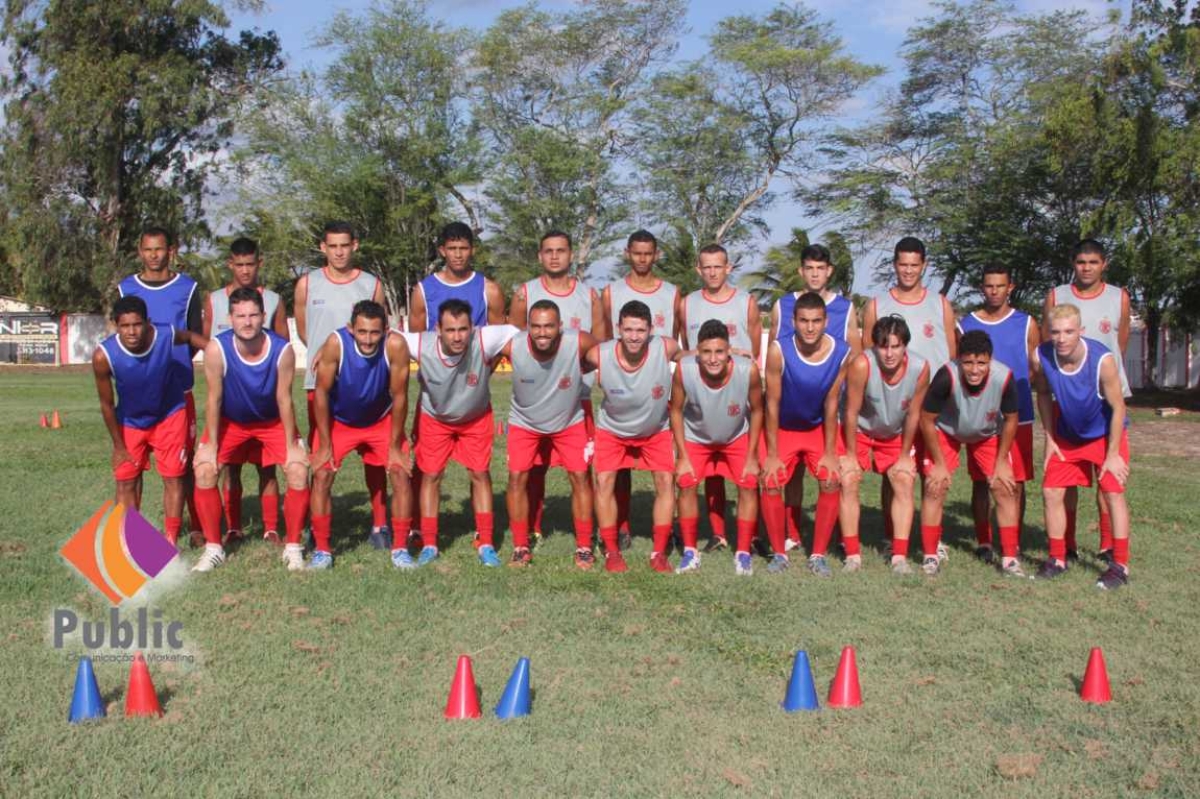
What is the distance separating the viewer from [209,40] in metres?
46.8

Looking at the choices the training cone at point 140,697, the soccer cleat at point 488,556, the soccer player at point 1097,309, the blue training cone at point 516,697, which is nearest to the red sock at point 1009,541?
the soccer player at point 1097,309

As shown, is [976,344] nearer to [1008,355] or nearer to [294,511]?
[1008,355]

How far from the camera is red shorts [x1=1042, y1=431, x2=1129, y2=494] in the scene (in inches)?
302

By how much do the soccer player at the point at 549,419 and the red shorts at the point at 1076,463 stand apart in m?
3.28

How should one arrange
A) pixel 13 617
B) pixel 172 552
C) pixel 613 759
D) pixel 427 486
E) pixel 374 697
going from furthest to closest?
pixel 427 486 < pixel 172 552 < pixel 13 617 < pixel 374 697 < pixel 613 759

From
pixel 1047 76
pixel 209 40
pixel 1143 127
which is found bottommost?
pixel 1143 127

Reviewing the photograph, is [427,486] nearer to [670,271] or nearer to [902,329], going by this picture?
[902,329]

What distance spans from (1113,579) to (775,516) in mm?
2259

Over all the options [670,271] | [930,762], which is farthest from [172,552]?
[670,271]

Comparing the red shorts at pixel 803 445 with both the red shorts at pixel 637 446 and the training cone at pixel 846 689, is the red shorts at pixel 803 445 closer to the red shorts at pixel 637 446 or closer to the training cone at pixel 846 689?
the red shorts at pixel 637 446

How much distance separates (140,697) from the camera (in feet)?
15.5

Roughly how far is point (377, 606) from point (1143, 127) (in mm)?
23270

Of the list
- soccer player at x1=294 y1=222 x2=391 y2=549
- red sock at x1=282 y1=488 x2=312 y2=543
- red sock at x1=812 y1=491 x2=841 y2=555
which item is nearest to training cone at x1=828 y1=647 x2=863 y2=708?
red sock at x1=812 y1=491 x2=841 y2=555

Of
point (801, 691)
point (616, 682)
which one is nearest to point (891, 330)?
point (801, 691)
